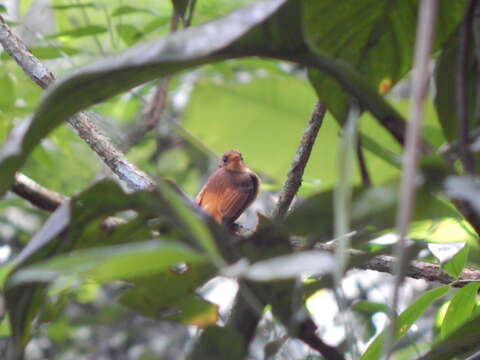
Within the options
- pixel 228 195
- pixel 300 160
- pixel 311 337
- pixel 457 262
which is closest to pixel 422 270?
pixel 457 262

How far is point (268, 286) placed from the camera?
0.56 m

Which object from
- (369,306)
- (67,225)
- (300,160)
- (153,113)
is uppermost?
(67,225)

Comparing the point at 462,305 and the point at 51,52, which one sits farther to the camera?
the point at 51,52

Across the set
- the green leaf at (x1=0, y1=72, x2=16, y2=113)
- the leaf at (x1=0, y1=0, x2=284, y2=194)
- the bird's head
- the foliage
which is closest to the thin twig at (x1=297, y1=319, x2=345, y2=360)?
the foliage

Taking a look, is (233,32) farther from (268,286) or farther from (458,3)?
(458,3)

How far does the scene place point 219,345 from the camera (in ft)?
1.85

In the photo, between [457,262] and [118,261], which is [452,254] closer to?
[457,262]

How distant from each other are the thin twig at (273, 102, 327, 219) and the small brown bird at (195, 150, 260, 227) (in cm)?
138

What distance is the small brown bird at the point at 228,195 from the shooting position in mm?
2576

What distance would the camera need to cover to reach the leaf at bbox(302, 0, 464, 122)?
2.33 feet

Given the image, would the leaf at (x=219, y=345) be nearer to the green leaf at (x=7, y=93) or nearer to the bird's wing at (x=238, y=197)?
the green leaf at (x=7, y=93)

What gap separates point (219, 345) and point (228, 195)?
2105mm

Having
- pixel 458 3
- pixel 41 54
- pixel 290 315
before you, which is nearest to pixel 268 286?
pixel 290 315

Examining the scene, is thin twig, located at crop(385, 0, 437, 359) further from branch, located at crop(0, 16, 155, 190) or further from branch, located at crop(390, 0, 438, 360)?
branch, located at crop(0, 16, 155, 190)
